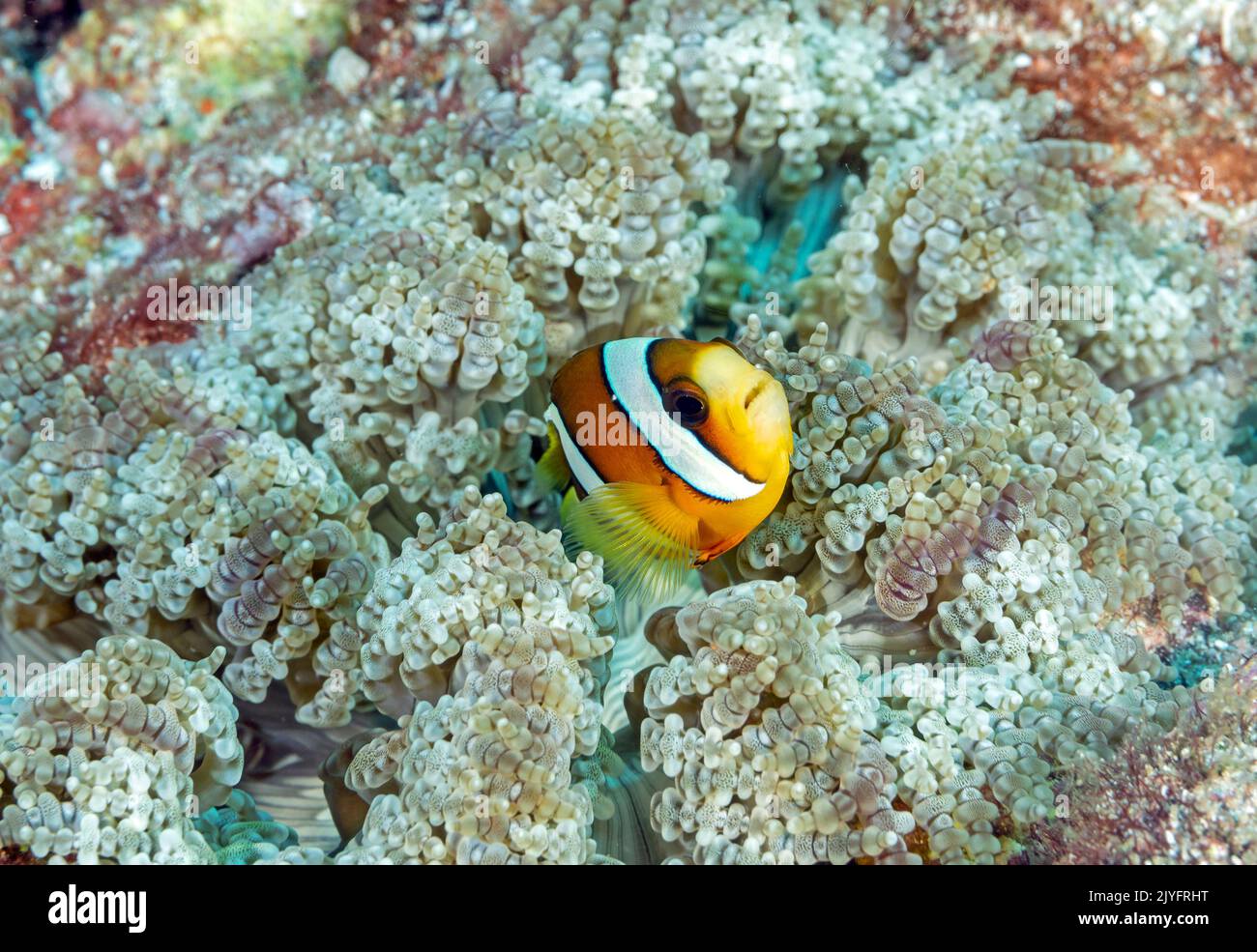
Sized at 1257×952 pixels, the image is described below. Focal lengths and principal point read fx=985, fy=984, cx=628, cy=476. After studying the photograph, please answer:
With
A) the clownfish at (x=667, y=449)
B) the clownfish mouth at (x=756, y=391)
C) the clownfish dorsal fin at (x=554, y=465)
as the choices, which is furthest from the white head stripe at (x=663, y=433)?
the clownfish dorsal fin at (x=554, y=465)

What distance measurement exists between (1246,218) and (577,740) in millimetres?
2878

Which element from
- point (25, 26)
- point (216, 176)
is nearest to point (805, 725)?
point (216, 176)

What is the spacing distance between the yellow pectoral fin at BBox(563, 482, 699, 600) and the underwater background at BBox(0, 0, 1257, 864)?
98mm

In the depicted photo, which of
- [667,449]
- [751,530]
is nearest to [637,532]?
[667,449]

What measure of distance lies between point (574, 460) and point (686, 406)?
1.01 ft

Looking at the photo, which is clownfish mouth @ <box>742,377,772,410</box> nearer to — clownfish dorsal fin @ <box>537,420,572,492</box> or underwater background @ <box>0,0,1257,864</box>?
underwater background @ <box>0,0,1257,864</box>

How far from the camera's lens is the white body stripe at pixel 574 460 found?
79.7 inches

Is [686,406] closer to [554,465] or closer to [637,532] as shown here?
[637,532]

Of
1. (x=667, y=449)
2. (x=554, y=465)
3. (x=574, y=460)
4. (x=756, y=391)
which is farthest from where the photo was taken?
(x=554, y=465)

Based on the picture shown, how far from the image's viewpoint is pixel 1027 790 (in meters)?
1.67

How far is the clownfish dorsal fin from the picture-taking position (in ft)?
7.11

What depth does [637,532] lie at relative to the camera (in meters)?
1.92

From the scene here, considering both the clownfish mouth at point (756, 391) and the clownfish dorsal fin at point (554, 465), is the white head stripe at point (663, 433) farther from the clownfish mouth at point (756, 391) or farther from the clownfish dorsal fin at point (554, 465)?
the clownfish dorsal fin at point (554, 465)

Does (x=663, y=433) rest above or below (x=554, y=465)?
above
